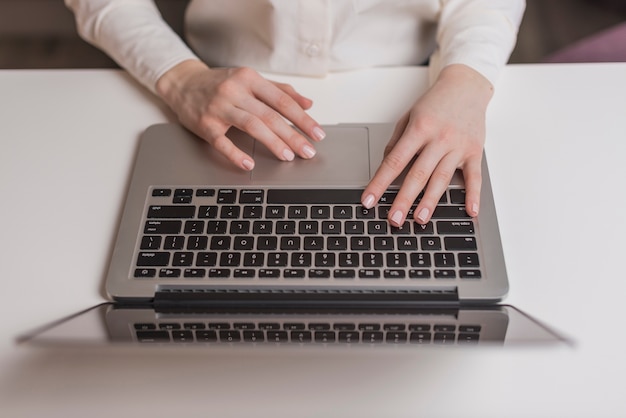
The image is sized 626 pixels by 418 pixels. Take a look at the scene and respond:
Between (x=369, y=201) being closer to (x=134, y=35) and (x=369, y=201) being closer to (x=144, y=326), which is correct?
(x=144, y=326)

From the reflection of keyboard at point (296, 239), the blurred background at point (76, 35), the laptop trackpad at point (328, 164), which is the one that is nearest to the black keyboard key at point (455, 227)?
the reflection of keyboard at point (296, 239)

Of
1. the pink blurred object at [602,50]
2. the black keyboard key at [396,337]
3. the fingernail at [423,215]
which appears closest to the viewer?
the black keyboard key at [396,337]

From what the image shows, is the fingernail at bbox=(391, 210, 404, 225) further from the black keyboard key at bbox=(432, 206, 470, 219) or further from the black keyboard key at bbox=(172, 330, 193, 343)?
the black keyboard key at bbox=(172, 330, 193, 343)

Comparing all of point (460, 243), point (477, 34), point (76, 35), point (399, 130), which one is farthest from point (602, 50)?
point (76, 35)

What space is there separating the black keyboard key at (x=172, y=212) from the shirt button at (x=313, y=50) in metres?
0.29

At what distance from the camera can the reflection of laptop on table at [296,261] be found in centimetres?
59

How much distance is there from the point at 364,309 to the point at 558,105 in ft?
1.29

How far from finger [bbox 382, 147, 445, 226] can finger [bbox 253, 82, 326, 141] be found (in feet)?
0.38

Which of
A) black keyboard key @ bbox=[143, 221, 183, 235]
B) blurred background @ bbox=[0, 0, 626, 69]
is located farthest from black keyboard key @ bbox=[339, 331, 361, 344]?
blurred background @ bbox=[0, 0, 626, 69]

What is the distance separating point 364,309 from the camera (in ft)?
A: 2.02

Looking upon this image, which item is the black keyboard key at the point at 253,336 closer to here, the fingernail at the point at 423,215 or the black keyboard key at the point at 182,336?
the black keyboard key at the point at 182,336

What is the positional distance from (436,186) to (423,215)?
0.05 metres

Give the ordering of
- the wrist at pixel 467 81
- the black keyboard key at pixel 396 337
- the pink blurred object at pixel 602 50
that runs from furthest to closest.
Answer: the pink blurred object at pixel 602 50
the wrist at pixel 467 81
the black keyboard key at pixel 396 337

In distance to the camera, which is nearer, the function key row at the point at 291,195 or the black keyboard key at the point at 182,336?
the black keyboard key at the point at 182,336
